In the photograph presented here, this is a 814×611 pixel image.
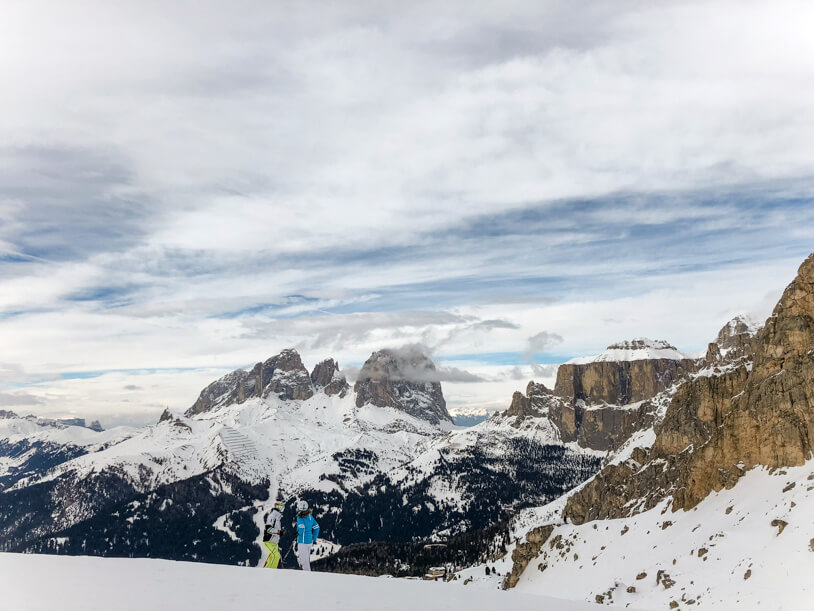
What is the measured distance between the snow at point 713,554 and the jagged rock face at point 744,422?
365 centimetres

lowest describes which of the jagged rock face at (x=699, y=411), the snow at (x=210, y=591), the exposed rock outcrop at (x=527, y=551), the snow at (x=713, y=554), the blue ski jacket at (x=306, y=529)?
the exposed rock outcrop at (x=527, y=551)

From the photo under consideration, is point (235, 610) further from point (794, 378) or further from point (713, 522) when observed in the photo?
point (794, 378)

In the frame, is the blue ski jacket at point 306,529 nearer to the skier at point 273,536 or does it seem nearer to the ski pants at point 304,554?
the ski pants at point 304,554

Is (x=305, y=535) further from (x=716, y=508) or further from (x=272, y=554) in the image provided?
A: (x=716, y=508)

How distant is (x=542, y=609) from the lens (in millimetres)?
15164

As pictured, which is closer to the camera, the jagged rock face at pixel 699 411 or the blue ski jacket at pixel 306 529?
the blue ski jacket at pixel 306 529

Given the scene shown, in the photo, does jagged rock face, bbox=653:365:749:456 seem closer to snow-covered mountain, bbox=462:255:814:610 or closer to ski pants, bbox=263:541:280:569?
snow-covered mountain, bbox=462:255:814:610

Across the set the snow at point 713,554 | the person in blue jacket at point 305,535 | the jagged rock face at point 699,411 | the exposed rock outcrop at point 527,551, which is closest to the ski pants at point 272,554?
the person in blue jacket at point 305,535

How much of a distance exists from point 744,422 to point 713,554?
2697 cm

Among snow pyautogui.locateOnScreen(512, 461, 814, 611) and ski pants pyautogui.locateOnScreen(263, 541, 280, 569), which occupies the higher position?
ski pants pyautogui.locateOnScreen(263, 541, 280, 569)

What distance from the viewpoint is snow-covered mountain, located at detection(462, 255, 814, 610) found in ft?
210

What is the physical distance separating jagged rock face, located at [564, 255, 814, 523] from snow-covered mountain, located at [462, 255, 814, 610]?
0.19 meters

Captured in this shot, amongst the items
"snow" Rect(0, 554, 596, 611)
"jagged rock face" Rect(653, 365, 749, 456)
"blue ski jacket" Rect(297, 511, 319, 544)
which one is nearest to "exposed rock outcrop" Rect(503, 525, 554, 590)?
"jagged rock face" Rect(653, 365, 749, 456)

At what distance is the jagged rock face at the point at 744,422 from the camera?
276 feet
